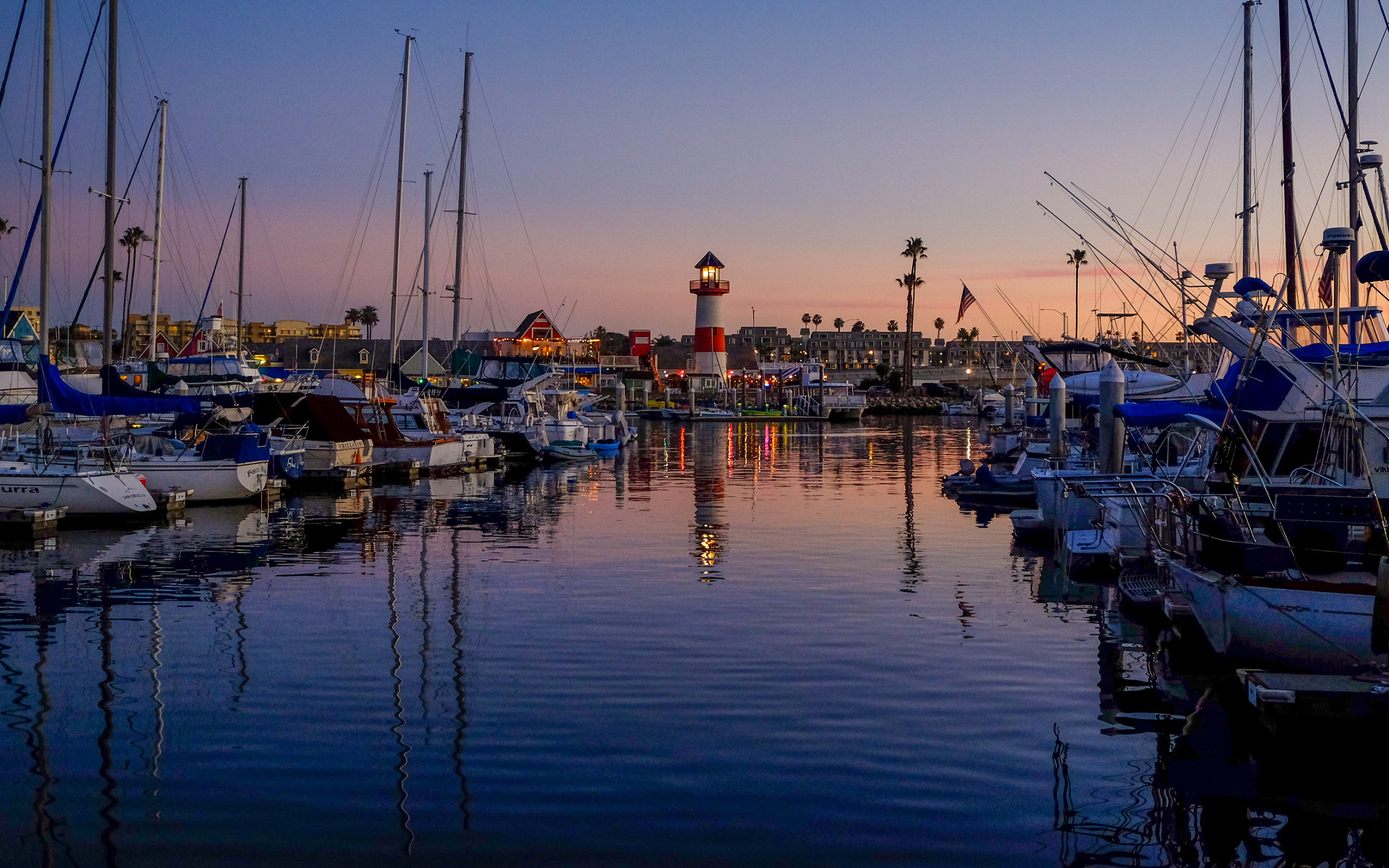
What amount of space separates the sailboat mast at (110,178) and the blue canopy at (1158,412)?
86.5 feet

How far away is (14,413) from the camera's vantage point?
30.2 meters

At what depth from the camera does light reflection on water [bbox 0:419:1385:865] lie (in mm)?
9414

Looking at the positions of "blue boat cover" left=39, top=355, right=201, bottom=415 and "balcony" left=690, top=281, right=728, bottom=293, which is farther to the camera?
"balcony" left=690, top=281, right=728, bottom=293

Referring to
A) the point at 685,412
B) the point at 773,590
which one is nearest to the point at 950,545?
the point at 773,590

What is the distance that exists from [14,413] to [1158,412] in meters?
26.2

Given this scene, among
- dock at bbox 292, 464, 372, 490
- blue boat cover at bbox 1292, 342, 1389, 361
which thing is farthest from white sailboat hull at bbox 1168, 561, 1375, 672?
dock at bbox 292, 464, 372, 490

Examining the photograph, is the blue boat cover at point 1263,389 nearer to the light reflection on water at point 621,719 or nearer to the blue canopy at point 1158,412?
the light reflection on water at point 621,719

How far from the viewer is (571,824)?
376 inches

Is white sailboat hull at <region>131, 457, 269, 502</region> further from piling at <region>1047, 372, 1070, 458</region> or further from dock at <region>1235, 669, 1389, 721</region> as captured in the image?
dock at <region>1235, 669, 1389, 721</region>

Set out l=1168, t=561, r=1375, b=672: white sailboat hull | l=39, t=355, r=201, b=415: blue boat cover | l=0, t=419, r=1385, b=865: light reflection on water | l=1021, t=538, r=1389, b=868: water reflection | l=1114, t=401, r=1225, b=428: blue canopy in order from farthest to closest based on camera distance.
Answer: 1. l=39, t=355, r=201, b=415: blue boat cover
2. l=1114, t=401, r=1225, b=428: blue canopy
3. l=1168, t=561, r=1375, b=672: white sailboat hull
4. l=0, t=419, r=1385, b=865: light reflection on water
5. l=1021, t=538, r=1389, b=868: water reflection

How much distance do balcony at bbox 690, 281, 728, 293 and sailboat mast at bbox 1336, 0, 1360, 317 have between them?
9837 cm

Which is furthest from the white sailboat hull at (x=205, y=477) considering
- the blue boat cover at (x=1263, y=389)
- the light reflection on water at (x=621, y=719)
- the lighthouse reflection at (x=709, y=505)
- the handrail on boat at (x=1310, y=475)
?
the handrail on boat at (x=1310, y=475)

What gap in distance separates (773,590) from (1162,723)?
903cm

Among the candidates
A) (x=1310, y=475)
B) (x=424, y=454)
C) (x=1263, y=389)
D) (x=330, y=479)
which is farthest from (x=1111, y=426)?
(x=424, y=454)
